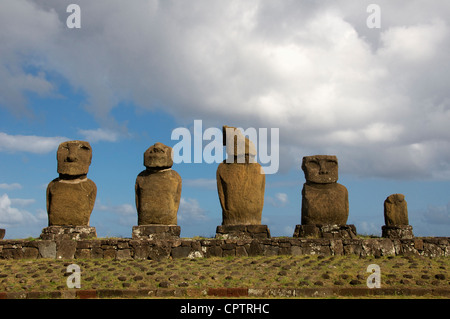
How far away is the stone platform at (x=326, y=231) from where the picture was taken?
14.6 metres

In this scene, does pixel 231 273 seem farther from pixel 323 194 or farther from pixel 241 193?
pixel 323 194

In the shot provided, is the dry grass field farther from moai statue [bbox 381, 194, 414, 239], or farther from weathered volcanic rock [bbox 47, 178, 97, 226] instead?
moai statue [bbox 381, 194, 414, 239]

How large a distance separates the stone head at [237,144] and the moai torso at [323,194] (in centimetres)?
192

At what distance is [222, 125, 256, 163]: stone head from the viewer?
14.8m

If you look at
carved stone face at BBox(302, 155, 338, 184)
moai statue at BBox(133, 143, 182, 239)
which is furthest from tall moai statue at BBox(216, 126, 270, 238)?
carved stone face at BBox(302, 155, 338, 184)

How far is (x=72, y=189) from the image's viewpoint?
50.9ft

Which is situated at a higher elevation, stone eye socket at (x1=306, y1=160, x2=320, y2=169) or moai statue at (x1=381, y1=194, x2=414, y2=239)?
stone eye socket at (x1=306, y1=160, x2=320, y2=169)

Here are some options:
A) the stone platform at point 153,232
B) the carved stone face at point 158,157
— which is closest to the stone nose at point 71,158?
the carved stone face at point 158,157

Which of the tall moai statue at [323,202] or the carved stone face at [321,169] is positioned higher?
the carved stone face at [321,169]

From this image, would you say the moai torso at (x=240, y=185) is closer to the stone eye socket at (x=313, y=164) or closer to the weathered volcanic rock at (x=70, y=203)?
the stone eye socket at (x=313, y=164)

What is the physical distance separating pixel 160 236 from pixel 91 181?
128 inches
